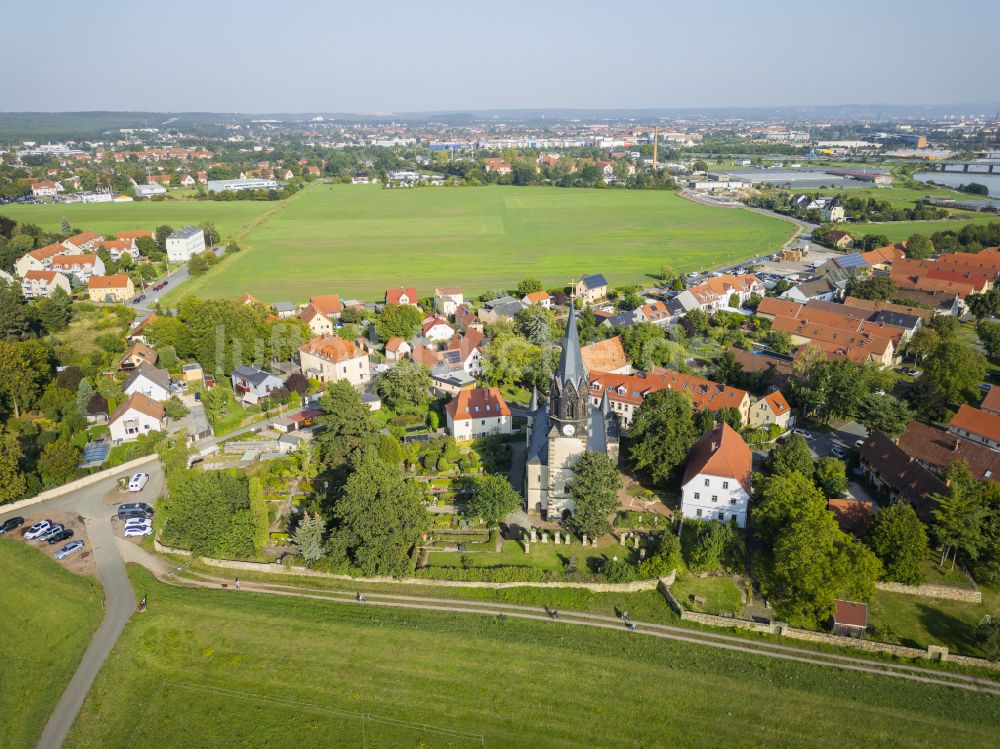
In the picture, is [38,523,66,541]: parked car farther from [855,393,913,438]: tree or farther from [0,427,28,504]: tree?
[855,393,913,438]: tree

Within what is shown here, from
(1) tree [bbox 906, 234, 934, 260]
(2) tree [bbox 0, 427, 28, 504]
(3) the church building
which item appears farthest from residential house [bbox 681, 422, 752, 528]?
(1) tree [bbox 906, 234, 934, 260]

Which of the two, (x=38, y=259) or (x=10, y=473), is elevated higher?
(x=38, y=259)

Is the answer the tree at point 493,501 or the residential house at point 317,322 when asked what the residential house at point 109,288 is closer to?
the residential house at point 317,322

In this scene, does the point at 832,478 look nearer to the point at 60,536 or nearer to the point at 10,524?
the point at 60,536

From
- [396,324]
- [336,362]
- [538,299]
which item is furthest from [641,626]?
Result: [538,299]

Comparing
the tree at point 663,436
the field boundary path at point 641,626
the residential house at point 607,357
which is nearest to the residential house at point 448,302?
the residential house at point 607,357

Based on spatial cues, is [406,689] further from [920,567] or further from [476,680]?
[920,567]

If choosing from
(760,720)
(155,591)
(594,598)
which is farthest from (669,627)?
(155,591)
